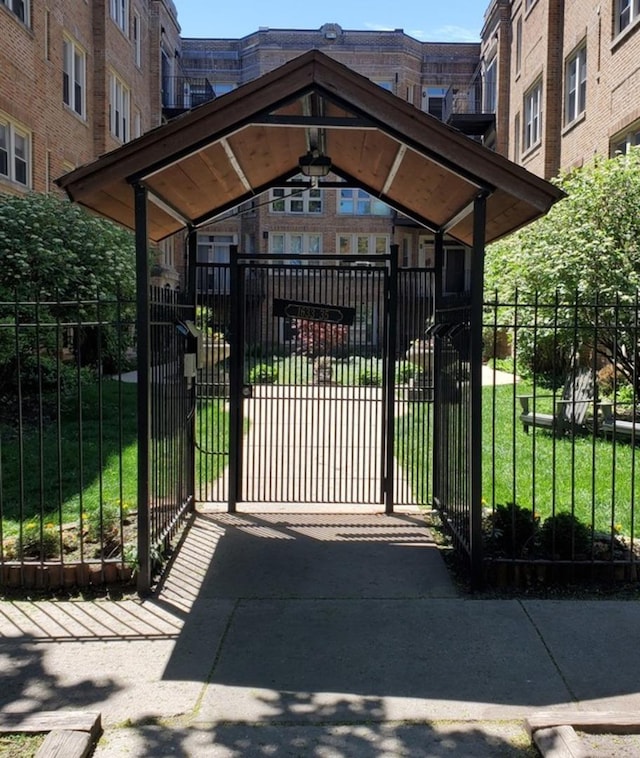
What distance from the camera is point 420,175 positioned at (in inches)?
228

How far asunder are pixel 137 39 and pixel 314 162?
945 inches

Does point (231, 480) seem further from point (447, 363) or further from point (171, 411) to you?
point (447, 363)

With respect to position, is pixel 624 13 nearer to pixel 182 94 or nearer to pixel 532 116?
pixel 532 116

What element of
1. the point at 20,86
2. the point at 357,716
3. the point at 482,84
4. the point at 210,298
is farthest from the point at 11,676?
the point at 482,84

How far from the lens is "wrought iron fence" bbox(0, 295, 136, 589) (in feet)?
16.8

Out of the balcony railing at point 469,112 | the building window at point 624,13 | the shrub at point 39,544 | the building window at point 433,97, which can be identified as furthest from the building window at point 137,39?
the shrub at point 39,544

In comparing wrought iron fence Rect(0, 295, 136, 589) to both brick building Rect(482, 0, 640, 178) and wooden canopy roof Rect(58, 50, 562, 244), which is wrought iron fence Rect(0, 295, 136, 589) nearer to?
wooden canopy roof Rect(58, 50, 562, 244)

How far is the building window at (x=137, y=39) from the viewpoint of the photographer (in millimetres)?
26000

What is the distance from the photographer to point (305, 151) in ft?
20.7

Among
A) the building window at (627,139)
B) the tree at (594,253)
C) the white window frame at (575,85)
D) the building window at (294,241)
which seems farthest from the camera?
the building window at (294,241)

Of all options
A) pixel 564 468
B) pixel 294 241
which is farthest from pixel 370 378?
pixel 294 241

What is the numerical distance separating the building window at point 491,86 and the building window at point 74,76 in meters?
15.3

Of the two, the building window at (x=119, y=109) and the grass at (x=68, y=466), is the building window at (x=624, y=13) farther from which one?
the building window at (x=119, y=109)

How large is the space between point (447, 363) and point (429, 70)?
1354 inches
